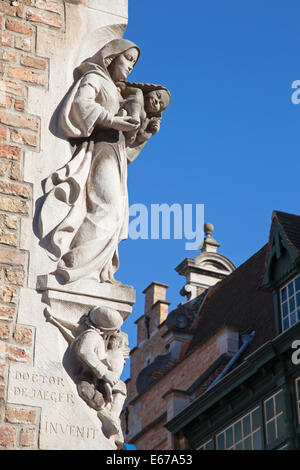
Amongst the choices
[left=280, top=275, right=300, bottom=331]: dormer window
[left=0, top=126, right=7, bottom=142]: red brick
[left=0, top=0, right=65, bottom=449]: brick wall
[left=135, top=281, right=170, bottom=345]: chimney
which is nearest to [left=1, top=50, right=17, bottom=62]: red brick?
[left=0, top=0, right=65, bottom=449]: brick wall

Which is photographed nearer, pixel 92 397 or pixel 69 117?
pixel 92 397

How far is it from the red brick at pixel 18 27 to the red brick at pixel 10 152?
3.06 feet

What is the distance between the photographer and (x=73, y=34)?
7648 mm

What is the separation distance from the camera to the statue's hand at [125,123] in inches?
292

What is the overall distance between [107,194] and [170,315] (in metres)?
21.9

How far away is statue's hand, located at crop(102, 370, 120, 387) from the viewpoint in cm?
657

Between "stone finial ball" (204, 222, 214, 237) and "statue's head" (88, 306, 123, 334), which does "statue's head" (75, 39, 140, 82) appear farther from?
"stone finial ball" (204, 222, 214, 237)

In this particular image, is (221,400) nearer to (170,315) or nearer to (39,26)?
(170,315)

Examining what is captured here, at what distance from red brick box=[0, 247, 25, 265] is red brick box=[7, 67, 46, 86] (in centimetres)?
133

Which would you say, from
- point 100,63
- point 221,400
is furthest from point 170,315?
point 100,63

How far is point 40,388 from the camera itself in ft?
20.9

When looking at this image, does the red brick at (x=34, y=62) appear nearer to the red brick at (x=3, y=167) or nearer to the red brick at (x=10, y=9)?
the red brick at (x=10, y=9)

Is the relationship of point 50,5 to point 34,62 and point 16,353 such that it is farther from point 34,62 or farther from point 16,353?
point 16,353

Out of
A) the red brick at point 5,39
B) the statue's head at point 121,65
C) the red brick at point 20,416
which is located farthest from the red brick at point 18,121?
the red brick at point 20,416
